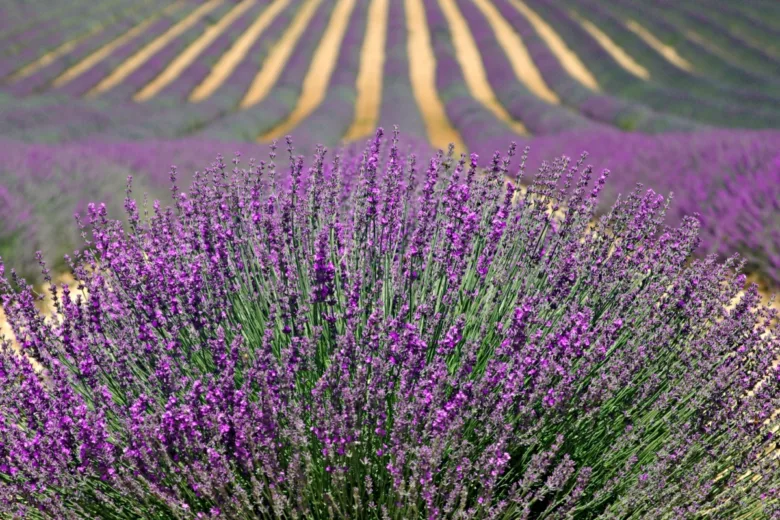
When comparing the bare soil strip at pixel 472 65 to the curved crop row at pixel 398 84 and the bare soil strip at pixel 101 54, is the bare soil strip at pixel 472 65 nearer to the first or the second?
the curved crop row at pixel 398 84

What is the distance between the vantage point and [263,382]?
62.9 inches

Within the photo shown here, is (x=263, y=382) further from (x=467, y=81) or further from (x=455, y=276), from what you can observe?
(x=467, y=81)

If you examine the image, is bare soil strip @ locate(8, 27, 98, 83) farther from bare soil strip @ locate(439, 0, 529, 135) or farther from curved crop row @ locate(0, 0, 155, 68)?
bare soil strip @ locate(439, 0, 529, 135)

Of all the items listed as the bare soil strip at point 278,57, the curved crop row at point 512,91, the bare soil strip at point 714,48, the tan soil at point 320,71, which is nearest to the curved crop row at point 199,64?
the bare soil strip at point 278,57

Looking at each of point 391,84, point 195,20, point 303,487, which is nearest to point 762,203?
point 303,487

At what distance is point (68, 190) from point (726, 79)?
850 inches

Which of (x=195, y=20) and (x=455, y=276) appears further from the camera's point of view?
(x=195, y=20)

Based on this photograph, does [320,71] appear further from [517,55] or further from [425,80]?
[517,55]

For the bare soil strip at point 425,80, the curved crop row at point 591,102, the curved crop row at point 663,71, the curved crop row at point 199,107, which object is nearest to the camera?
the curved crop row at point 199,107

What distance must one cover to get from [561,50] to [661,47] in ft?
12.5

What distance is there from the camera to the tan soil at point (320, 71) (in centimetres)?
1805

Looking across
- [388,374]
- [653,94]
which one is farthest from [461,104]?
[388,374]

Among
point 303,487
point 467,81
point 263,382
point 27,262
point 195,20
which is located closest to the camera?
point 263,382

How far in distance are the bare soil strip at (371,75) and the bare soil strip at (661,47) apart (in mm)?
10363
